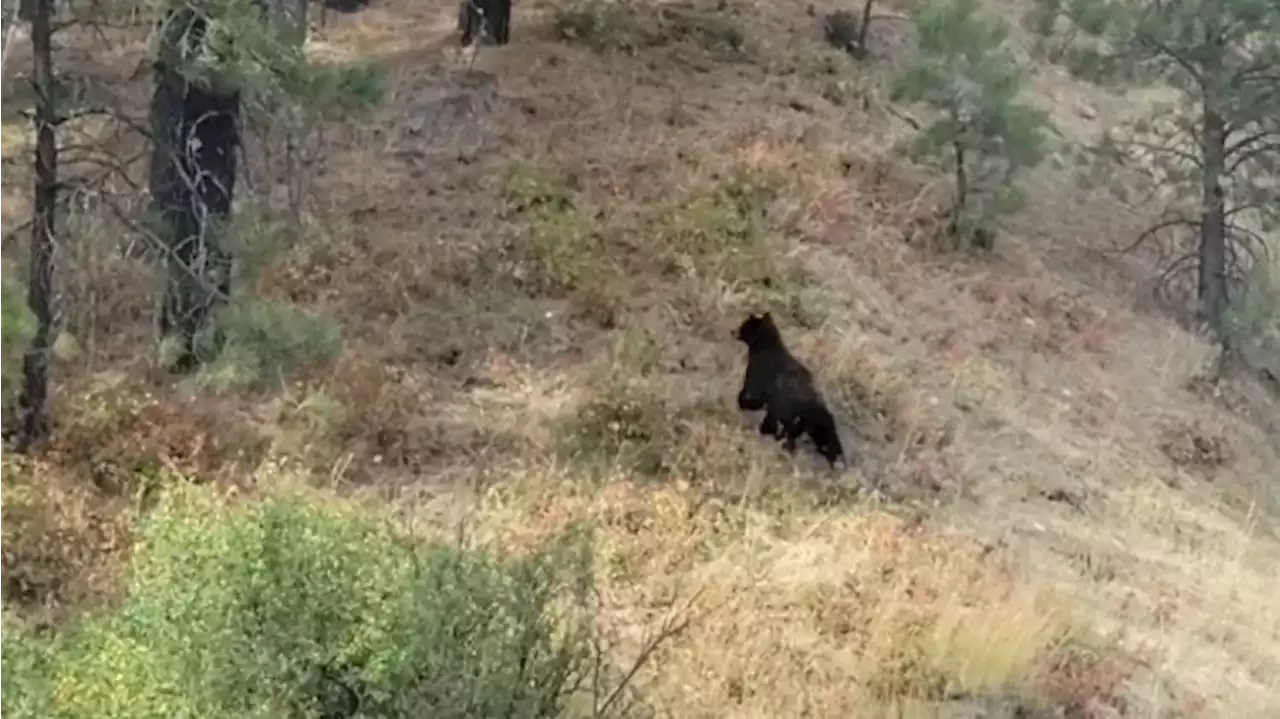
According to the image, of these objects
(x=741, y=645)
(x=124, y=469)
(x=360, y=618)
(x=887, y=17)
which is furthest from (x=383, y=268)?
(x=887, y=17)

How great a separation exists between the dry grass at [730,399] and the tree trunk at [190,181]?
2.41 feet

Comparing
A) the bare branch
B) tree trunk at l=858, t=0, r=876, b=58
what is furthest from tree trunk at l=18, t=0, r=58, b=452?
tree trunk at l=858, t=0, r=876, b=58

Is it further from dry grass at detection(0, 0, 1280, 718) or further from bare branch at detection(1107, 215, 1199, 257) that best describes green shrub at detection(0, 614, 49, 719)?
bare branch at detection(1107, 215, 1199, 257)

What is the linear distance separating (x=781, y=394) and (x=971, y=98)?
6.18 metres

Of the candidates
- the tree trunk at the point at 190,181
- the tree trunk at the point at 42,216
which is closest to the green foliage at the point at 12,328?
the tree trunk at the point at 42,216

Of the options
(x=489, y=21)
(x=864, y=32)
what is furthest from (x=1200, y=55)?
(x=489, y=21)

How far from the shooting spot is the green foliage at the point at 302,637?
17.4ft

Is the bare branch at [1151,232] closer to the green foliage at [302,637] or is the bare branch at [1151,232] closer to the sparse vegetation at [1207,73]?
the sparse vegetation at [1207,73]

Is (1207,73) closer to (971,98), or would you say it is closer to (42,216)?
A: (971,98)

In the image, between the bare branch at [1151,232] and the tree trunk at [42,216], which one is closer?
the tree trunk at [42,216]

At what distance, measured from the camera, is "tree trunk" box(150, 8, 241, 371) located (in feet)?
30.6

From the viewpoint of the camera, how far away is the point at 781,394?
11.6 m

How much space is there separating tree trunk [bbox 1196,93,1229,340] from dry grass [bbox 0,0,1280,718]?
712mm

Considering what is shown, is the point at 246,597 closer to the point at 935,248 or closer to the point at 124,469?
→ the point at 124,469
